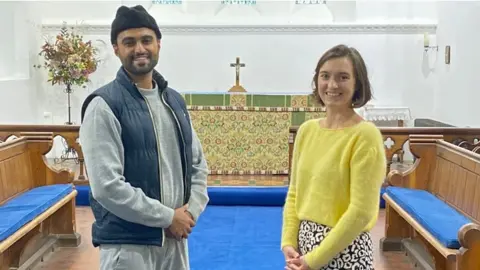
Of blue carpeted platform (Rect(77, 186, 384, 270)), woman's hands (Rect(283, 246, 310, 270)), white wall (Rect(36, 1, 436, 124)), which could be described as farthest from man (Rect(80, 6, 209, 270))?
white wall (Rect(36, 1, 436, 124))

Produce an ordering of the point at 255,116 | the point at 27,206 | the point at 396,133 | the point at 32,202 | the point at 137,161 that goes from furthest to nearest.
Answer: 1. the point at 255,116
2. the point at 396,133
3. the point at 32,202
4. the point at 27,206
5. the point at 137,161

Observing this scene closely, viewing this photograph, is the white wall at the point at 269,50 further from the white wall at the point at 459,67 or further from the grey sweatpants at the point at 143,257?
the grey sweatpants at the point at 143,257

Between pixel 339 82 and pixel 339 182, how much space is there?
0.30 metres

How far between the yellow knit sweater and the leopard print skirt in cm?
3

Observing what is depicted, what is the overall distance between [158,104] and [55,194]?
2.45 meters

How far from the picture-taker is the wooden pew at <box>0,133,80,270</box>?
3.58m

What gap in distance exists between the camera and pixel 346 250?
1699 mm

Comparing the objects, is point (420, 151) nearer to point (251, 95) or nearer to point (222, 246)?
point (222, 246)

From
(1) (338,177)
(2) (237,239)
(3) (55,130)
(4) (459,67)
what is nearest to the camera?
(1) (338,177)

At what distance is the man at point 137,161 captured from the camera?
177 cm

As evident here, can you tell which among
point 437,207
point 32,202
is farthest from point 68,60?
point 437,207

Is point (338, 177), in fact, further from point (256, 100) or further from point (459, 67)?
point (459, 67)

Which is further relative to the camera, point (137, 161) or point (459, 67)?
point (459, 67)

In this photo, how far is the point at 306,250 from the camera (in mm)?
1747
